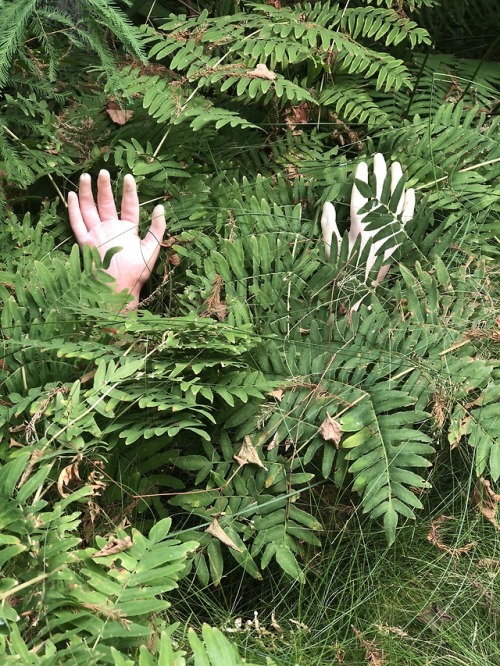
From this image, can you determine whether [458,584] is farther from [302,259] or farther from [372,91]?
[372,91]

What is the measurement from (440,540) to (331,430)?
36 cm

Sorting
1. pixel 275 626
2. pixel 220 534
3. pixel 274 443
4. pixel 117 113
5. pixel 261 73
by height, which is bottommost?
pixel 275 626

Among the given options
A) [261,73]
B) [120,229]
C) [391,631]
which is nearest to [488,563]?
[391,631]

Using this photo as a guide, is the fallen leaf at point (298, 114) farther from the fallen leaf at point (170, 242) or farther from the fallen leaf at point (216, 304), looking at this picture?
the fallen leaf at point (216, 304)

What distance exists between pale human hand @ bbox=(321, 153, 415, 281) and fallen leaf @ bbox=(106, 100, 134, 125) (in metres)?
0.73

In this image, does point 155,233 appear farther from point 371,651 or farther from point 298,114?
point 371,651

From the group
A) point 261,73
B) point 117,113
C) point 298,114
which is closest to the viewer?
point 261,73

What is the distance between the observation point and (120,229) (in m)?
2.14

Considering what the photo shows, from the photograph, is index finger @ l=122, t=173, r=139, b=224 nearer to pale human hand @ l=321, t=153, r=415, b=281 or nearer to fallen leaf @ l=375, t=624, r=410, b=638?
pale human hand @ l=321, t=153, r=415, b=281

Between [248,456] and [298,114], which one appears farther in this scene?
[298,114]

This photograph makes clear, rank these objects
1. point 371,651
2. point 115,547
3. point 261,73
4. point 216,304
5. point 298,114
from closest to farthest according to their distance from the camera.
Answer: point 115,547 → point 371,651 → point 216,304 → point 261,73 → point 298,114

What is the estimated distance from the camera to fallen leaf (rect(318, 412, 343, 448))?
1636 mm

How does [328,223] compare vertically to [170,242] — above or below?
above

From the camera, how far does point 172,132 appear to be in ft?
7.63
